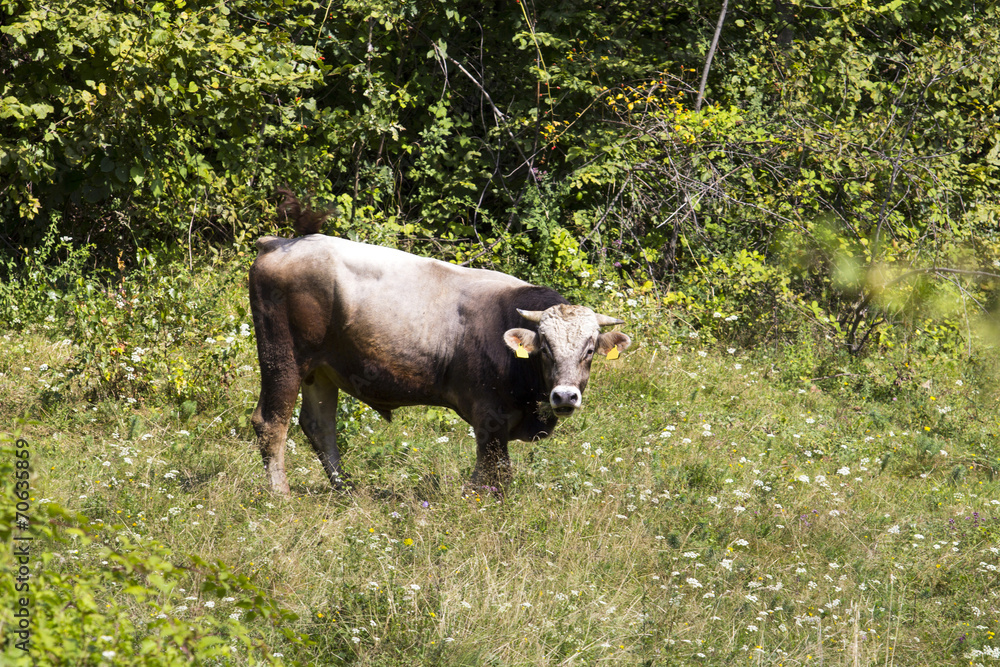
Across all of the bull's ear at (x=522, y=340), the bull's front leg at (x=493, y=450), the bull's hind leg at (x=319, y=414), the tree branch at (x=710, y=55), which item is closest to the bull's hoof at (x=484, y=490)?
the bull's front leg at (x=493, y=450)

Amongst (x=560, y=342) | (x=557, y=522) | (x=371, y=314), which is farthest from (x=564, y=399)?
(x=371, y=314)

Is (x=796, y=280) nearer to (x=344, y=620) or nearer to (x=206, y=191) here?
(x=206, y=191)

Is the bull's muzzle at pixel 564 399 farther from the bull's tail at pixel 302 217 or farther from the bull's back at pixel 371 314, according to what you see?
the bull's tail at pixel 302 217

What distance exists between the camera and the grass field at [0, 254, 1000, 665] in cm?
386

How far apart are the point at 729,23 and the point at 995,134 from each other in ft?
10.2

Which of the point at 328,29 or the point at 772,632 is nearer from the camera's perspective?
the point at 772,632

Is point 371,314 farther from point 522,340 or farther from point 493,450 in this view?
point 493,450

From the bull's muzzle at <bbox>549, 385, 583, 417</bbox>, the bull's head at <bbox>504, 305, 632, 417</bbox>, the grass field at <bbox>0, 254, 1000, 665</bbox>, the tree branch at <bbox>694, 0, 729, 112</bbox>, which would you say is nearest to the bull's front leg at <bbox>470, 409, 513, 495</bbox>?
the grass field at <bbox>0, 254, 1000, 665</bbox>

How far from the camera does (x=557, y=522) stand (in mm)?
5000

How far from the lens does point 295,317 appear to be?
18.4 ft

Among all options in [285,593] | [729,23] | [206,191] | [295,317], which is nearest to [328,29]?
[206,191]

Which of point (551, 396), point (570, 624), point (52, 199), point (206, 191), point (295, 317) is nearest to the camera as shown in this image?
point (570, 624)

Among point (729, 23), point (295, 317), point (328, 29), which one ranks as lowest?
point (295, 317)

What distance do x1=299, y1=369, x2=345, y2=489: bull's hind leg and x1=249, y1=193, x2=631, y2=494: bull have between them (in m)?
0.28
